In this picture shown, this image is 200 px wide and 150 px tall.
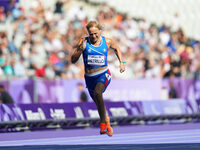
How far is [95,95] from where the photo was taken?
1138 centimetres

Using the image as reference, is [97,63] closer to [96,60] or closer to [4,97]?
[96,60]

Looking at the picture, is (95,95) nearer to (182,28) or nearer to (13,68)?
(13,68)

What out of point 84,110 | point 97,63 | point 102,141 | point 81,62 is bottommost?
point 84,110

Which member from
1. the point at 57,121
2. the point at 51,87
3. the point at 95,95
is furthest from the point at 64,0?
the point at 95,95

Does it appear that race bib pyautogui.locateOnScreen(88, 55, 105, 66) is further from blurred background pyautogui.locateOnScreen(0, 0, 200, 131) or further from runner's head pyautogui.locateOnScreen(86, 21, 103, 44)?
blurred background pyautogui.locateOnScreen(0, 0, 200, 131)

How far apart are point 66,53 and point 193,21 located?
12.4 m

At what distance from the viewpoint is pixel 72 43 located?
80.5 feet

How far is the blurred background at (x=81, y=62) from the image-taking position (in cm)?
2050

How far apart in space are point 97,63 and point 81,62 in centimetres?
1231

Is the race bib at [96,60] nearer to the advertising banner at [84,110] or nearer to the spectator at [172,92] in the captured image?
the advertising banner at [84,110]

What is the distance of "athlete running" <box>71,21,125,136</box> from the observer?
1114 centimetres

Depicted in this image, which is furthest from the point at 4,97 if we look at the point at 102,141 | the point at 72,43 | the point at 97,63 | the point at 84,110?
the point at 97,63

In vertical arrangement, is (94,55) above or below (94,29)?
below

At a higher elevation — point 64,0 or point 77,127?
point 64,0
